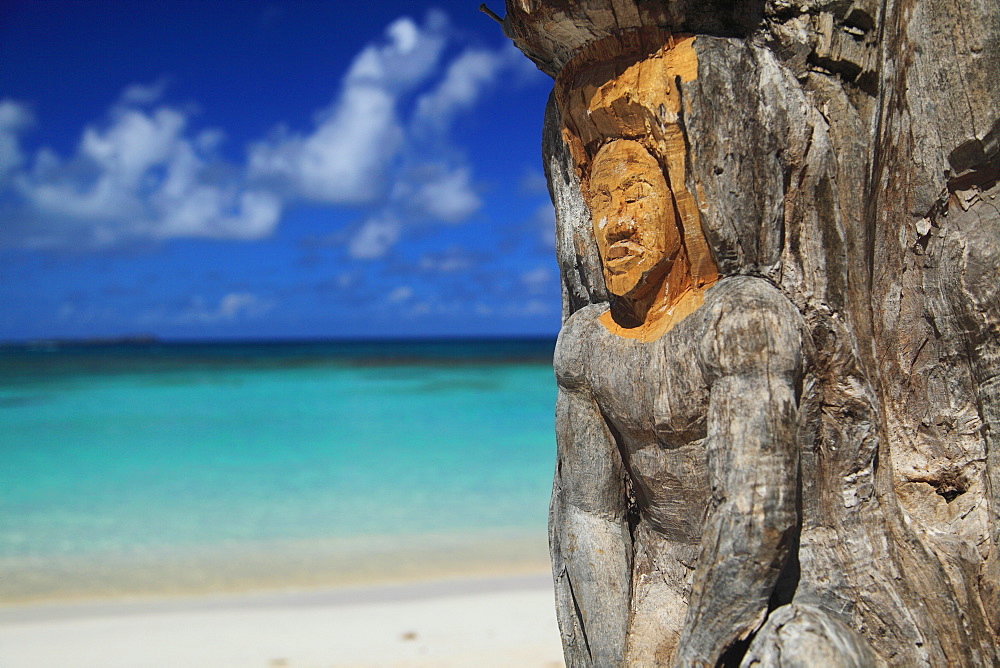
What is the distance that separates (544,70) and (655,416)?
120 cm

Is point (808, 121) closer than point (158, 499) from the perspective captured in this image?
Yes

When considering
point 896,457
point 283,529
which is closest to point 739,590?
point 896,457

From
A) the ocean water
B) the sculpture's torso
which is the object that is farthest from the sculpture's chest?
the ocean water

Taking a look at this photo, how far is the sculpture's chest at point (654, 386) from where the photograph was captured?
6.57ft

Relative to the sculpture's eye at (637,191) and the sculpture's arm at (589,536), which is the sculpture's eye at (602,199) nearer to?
the sculpture's eye at (637,191)

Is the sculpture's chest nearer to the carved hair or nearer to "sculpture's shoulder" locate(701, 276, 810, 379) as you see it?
"sculpture's shoulder" locate(701, 276, 810, 379)

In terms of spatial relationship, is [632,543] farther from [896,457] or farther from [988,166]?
[988,166]

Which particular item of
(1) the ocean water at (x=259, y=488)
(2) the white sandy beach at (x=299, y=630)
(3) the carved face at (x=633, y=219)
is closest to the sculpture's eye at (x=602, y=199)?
(3) the carved face at (x=633, y=219)

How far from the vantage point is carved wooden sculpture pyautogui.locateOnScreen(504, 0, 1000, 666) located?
76.0 inches

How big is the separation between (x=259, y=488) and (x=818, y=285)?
910 centimetres

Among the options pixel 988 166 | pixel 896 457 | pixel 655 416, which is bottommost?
pixel 896 457

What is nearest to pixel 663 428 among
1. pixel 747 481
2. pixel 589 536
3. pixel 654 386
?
pixel 654 386

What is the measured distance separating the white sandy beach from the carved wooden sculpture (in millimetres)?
3201

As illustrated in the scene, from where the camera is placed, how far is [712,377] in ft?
6.35
